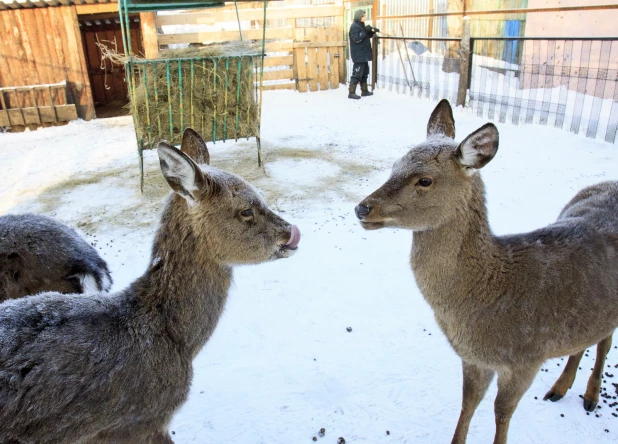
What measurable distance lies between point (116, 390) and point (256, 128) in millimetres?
6190

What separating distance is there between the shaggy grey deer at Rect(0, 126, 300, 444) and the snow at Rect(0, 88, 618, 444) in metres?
0.45

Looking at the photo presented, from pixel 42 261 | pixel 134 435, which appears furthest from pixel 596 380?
pixel 42 261

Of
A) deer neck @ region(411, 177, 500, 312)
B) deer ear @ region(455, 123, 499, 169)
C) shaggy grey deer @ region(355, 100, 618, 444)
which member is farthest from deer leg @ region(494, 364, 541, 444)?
deer ear @ region(455, 123, 499, 169)

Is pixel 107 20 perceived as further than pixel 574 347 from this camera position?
Yes

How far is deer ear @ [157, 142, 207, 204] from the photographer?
2383 mm

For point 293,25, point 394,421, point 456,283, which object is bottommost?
point 394,421

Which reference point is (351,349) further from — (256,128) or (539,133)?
(539,133)

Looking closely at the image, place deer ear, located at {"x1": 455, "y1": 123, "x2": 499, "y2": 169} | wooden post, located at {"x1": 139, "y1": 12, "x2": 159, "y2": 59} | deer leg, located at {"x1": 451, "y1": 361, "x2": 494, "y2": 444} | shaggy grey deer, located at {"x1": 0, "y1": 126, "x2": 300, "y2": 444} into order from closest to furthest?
1. shaggy grey deer, located at {"x1": 0, "y1": 126, "x2": 300, "y2": 444}
2. deer ear, located at {"x1": 455, "y1": 123, "x2": 499, "y2": 169}
3. deer leg, located at {"x1": 451, "y1": 361, "x2": 494, "y2": 444}
4. wooden post, located at {"x1": 139, "y1": 12, "x2": 159, "y2": 59}

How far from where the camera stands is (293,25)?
1474 centimetres

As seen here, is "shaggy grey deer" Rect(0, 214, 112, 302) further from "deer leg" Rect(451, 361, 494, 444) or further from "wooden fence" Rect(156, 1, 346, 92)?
"wooden fence" Rect(156, 1, 346, 92)

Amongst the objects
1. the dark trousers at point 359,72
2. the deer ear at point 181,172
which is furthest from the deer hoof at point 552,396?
the dark trousers at point 359,72

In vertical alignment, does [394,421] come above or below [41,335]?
below

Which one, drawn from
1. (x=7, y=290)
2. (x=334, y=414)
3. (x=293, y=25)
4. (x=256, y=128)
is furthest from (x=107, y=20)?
(x=334, y=414)

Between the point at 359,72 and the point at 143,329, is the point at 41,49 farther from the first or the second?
the point at 143,329
